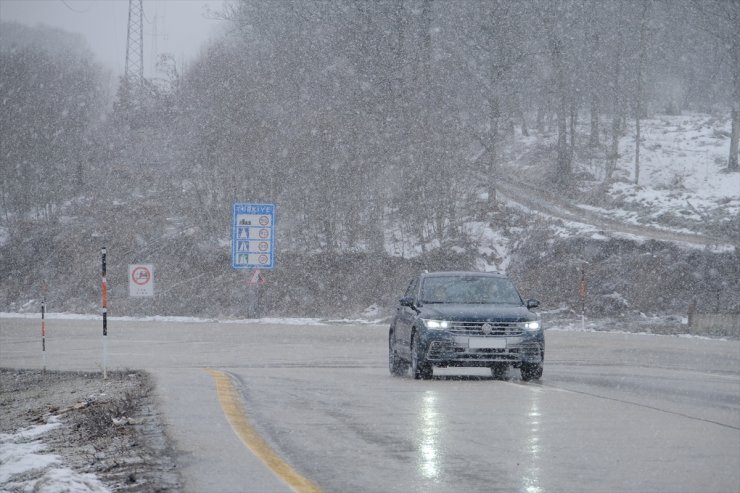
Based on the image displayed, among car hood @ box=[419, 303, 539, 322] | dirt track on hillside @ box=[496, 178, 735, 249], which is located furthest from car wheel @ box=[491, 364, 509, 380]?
dirt track on hillside @ box=[496, 178, 735, 249]

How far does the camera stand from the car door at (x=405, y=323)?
55.0ft

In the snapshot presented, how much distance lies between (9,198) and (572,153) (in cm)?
3198

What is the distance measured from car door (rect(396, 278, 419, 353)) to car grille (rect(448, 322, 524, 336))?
3.03 feet

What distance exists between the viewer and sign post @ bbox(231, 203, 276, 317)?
40.2m

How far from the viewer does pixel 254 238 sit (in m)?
40.5

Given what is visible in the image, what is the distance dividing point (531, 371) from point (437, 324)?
1555mm

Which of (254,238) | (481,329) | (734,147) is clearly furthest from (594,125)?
(481,329)

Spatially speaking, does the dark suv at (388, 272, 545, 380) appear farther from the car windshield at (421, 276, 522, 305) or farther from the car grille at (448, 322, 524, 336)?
the car windshield at (421, 276, 522, 305)

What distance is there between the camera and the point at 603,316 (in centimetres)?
4006

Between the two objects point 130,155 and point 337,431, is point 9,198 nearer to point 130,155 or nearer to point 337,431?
point 130,155

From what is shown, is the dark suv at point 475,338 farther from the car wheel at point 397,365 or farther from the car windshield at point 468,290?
the car wheel at point 397,365

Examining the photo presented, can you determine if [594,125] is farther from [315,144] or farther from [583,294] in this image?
[583,294]

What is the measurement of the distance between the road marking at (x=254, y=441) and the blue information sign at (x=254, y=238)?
26967 mm

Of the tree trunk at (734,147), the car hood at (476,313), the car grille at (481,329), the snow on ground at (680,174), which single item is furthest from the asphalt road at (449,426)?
the tree trunk at (734,147)
